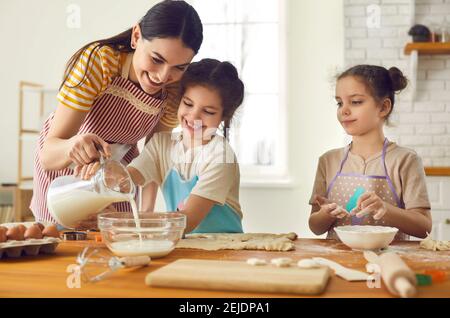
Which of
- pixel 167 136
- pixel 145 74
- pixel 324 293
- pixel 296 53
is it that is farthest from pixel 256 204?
pixel 324 293

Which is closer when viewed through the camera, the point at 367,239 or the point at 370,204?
the point at 367,239

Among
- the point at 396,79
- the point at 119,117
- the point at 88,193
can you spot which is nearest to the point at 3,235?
the point at 88,193

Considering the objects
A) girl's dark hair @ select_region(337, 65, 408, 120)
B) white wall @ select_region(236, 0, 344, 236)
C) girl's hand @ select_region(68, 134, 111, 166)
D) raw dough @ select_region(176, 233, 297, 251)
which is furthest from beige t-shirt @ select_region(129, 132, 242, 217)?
white wall @ select_region(236, 0, 344, 236)

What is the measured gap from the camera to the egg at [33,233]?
3.37 feet

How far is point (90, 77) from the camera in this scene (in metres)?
1.37

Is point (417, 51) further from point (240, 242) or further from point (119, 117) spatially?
point (240, 242)

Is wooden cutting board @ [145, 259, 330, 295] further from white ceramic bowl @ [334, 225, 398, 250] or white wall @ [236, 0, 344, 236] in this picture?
white wall @ [236, 0, 344, 236]

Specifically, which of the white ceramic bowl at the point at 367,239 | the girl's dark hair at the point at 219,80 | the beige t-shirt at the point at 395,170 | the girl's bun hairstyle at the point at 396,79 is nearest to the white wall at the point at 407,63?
the girl's bun hairstyle at the point at 396,79

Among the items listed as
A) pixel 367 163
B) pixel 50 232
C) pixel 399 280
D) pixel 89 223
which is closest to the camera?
pixel 399 280

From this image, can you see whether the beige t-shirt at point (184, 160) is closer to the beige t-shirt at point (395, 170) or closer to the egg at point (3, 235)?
the beige t-shirt at point (395, 170)

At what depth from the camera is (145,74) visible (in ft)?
A: 4.58

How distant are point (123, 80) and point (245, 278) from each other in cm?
92
